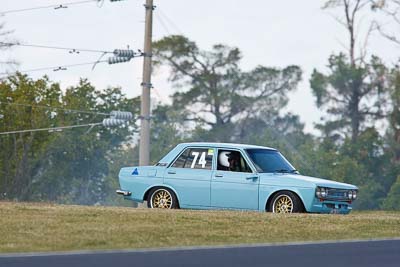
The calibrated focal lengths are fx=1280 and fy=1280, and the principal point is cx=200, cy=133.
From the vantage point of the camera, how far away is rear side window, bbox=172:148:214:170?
26.4 m

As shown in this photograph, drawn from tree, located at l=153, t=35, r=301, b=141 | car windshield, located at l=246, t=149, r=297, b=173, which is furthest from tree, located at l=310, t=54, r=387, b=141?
car windshield, located at l=246, t=149, r=297, b=173

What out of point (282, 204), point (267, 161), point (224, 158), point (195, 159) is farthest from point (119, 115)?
point (282, 204)

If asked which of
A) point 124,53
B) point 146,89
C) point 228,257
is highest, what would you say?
point 124,53

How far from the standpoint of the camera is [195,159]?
87.1 feet

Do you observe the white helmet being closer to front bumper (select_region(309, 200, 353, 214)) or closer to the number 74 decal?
the number 74 decal

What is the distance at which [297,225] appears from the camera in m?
21.6

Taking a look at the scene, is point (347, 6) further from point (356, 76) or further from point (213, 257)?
point (213, 257)

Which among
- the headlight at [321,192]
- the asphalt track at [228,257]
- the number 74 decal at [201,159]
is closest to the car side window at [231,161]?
the number 74 decal at [201,159]

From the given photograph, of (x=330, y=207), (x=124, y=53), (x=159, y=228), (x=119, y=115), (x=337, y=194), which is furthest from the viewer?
(x=119, y=115)

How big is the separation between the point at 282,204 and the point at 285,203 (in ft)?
0.21

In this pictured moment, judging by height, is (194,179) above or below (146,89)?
below

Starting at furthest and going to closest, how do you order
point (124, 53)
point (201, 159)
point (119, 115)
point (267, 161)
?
1. point (119, 115)
2. point (124, 53)
3. point (201, 159)
4. point (267, 161)

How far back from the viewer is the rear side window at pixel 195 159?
26406 millimetres

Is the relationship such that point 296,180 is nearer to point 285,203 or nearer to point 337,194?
point 285,203
